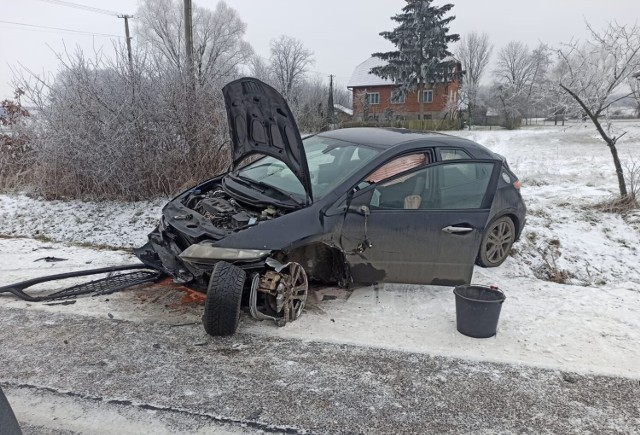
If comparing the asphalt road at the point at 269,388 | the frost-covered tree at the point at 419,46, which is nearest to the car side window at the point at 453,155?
the asphalt road at the point at 269,388

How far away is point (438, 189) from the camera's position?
4656mm

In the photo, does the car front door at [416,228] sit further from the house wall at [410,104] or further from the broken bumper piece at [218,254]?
the house wall at [410,104]

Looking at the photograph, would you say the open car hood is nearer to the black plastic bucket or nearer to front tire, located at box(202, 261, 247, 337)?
front tire, located at box(202, 261, 247, 337)

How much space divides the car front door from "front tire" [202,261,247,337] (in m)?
1.08

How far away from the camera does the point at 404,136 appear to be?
5.01 m

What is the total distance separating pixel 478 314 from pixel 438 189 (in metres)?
1.29

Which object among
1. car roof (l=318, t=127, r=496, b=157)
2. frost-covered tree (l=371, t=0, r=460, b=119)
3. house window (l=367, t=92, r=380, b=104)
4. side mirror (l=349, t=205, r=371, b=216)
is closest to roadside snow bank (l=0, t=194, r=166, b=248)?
car roof (l=318, t=127, r=496, b=157)

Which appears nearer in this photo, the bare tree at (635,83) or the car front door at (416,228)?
the car front door at (416,228)

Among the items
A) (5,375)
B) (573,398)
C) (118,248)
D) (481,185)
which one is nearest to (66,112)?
(118,248)

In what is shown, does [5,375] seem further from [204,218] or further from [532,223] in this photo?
[532,223]

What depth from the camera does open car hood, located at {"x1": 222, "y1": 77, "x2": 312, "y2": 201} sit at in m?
4.12

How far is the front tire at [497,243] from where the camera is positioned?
5504 millimetres

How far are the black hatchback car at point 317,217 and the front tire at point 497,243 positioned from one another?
14.7 inches

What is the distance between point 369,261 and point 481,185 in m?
1.55
